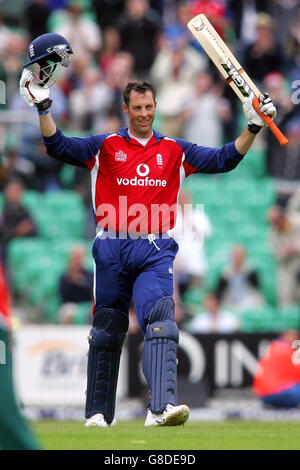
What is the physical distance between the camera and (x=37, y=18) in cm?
1884

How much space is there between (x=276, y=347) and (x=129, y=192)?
17.6ft

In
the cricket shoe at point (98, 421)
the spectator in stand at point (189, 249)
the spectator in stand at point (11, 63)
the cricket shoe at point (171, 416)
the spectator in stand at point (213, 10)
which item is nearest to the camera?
the cricket shoe at point (171, 416)

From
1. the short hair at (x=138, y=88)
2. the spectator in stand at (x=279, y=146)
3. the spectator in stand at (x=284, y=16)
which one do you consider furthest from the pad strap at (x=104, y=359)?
the spectator in stand at (x=284, y=16)

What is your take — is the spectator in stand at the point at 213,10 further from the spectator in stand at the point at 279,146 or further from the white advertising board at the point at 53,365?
the white advertising board at the point at 53,365

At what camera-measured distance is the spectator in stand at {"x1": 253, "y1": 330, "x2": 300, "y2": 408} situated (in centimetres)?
1311

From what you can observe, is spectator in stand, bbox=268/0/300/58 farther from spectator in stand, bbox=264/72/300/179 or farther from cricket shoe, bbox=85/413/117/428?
cricket shoe, bbox=85/413/117/428

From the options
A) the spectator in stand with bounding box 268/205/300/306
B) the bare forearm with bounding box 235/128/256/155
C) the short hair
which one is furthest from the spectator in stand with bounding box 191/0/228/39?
the bare forearm with bounding box 235/128/256/155

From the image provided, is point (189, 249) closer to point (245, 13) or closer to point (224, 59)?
point (245, 13)

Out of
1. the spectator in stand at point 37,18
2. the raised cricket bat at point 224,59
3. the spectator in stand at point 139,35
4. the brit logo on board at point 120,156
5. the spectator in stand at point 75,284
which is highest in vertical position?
the spectator in stand at point 37,18

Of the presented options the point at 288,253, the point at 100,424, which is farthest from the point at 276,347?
the point at 100,424

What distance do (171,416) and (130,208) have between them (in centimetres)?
164

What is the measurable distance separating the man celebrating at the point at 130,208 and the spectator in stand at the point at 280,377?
15.8ft

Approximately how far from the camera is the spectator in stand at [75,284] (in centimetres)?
1512

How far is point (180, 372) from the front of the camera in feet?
47.6
